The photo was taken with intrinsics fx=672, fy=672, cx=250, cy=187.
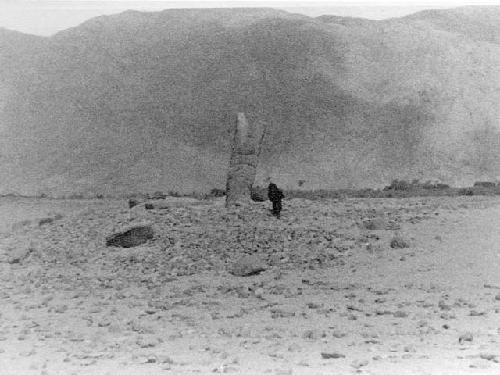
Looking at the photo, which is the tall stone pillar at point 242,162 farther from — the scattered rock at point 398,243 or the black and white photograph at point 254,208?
the scattered rock at point 398,243

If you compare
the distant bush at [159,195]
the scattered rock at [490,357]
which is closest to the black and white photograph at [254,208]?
the scattered rock at [490,357]

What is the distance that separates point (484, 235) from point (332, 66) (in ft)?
123

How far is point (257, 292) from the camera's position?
10.3 metres

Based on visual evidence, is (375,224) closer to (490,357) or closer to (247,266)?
(247,266)

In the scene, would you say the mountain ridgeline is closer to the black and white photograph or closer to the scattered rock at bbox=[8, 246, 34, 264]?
the black and white photograph

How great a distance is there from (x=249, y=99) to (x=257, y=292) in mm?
37833

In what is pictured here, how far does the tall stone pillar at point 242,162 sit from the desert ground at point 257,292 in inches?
27.6

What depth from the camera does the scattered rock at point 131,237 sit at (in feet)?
43.4

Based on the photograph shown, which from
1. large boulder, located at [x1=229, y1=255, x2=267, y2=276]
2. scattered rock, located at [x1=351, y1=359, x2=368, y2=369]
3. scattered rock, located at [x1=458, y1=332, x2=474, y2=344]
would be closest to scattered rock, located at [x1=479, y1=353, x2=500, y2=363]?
scattered rock, located at [x1=458, y1=332, x2=474, y2=344]

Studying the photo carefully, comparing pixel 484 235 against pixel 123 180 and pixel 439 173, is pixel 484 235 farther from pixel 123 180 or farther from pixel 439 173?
pixel 123 180

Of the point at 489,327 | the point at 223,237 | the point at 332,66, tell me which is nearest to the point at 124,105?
the point at 332,66

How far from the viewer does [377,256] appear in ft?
38.8

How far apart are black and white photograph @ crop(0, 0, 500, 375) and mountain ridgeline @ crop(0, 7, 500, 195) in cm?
17

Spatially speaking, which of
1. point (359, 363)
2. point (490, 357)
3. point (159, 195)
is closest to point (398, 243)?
point (490, 357)
